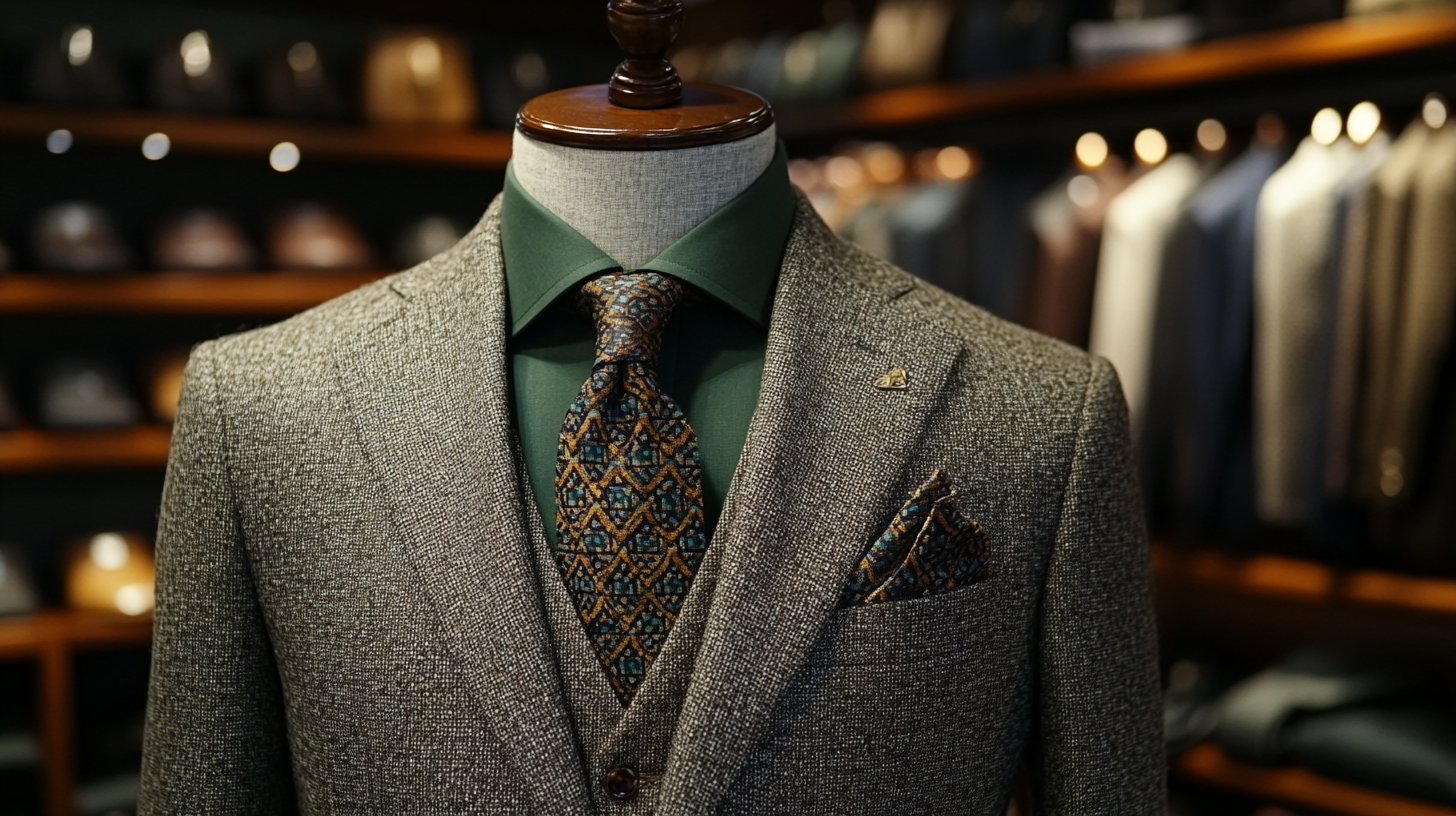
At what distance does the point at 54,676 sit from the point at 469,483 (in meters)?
2.23

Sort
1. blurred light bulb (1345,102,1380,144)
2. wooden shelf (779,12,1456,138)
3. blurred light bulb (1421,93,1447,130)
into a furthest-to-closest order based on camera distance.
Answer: blurred light bulb (1345,102,1380,144) < blurred light bulb (1421,93,1447,130) < wooden shelf (779,12,1456,138)

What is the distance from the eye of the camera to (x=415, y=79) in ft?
10.2

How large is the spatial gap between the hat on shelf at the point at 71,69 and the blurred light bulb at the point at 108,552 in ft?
3.26

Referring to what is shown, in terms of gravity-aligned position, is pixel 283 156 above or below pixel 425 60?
below

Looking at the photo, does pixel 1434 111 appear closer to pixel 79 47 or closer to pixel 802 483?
pixel 802 483

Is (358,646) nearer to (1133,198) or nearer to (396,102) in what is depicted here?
(1133,198)

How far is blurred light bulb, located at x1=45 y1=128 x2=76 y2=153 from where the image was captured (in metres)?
2.72

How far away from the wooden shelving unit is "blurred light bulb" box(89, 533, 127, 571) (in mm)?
149

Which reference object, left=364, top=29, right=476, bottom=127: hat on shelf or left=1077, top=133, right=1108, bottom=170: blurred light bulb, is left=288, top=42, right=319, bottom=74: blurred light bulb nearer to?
left=364, top=29, right=476, bottom=127: hat on shelf

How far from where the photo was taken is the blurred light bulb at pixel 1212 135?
269cm

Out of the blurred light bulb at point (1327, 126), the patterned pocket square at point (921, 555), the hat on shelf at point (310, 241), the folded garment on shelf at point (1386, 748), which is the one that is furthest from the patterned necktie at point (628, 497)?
the hat on shelf at point (310, 241)

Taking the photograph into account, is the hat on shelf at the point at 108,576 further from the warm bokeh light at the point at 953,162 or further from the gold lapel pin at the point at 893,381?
the gold lapel pin at the point at 893,381

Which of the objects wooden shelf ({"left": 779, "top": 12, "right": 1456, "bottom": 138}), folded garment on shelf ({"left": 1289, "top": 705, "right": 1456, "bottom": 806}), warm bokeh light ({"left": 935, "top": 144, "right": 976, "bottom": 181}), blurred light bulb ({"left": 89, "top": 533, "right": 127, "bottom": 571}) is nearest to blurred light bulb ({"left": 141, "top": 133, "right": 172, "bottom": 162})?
blurred light bulb ({"left": 89, "top": 533, "right": 127, "bottom": 571})

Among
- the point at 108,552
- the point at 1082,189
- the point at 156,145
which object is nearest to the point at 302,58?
the point at 156,145
